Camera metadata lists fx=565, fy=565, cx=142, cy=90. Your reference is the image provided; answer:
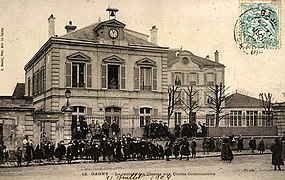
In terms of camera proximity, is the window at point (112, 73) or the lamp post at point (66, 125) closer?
the lamp post at point (66, 125)

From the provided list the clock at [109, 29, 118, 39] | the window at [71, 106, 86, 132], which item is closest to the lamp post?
the window at [71, 106, 86, 132]

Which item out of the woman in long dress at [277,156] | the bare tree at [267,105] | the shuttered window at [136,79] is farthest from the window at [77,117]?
the woman in long dress at [277,156]

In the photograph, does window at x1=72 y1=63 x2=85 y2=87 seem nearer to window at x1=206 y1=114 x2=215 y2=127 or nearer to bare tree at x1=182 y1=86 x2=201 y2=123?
bare tree at x1=182 y1=86 x2=201 y2=123

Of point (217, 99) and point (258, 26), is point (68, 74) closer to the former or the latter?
point (217, 99)

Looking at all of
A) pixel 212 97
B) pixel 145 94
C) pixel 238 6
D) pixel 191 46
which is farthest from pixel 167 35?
pixel 212 97

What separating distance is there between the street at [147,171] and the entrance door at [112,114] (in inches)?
97.6

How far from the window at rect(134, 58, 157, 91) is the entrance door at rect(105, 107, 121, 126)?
757mm

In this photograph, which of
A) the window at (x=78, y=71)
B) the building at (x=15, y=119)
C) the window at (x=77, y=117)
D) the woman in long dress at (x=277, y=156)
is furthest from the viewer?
the window at (x=78, y=71)

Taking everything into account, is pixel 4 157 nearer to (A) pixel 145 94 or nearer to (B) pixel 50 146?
(B) pixel 50 146

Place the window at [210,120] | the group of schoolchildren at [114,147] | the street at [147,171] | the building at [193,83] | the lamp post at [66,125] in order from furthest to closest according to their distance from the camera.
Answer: the window at [210,120] → the building at [193,83] → the lamp post at [66,125] → the group of schoolchildren at [114,147] → the street at [147,171]

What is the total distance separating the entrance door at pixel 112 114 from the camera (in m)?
14.2

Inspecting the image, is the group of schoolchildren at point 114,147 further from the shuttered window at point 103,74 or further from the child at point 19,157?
the shuttered window at point 103,74

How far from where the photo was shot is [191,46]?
12.1 metres

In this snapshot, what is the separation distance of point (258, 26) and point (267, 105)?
2.67 m
